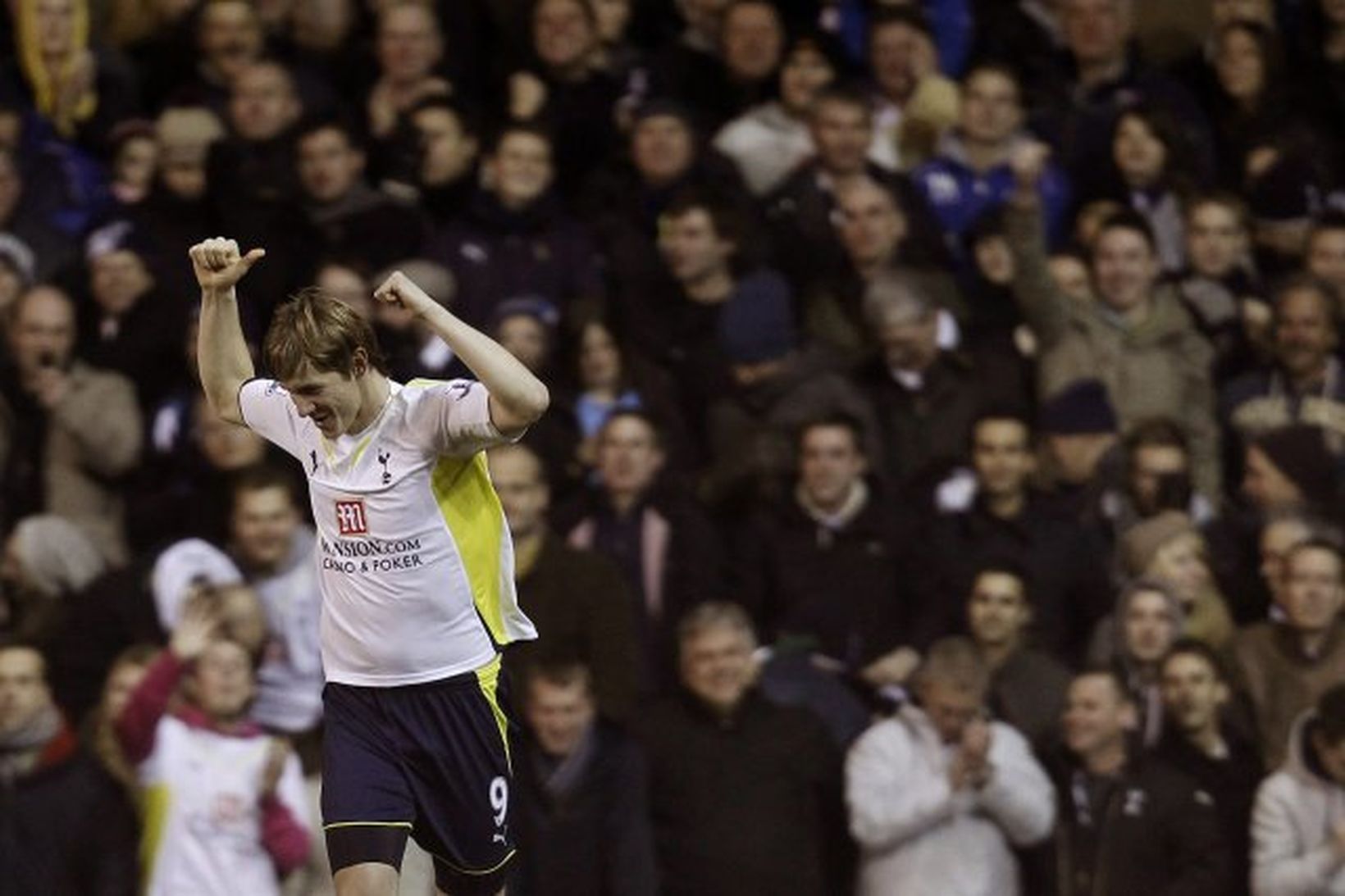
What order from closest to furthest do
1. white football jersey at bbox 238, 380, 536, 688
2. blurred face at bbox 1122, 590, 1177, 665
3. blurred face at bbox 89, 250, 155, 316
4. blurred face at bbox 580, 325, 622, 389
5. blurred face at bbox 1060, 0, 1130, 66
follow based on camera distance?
white football jersey at bbox 238, 380, 536, 688 → blurred face at bbox 1122, 590, 1177, 665 → blurred face at bbox 580, 325, 622, 389 → blurred face at bbox 89, 250, 155, 316 → blurred face at bbox 1060, 0, 1130, 66

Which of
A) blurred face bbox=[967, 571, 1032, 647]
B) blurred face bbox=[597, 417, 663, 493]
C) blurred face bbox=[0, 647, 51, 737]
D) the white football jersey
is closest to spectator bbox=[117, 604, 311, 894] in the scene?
blurred face bbox=[0, 647, 51, 737]

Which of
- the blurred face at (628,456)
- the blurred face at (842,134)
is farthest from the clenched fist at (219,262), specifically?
A: the blurred face at (842,134)

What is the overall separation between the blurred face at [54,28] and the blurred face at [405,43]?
1.36 metres

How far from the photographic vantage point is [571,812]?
1160cm

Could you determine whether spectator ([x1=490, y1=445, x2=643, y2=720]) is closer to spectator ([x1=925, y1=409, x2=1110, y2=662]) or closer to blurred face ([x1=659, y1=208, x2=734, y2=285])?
spectator ([x1=925, y1=409, x2=1110, y2=662])

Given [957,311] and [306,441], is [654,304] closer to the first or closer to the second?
[957,311]

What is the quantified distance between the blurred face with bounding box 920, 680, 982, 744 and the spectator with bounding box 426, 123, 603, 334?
8.42 feet

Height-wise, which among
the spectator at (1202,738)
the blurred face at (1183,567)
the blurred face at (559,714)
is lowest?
the spectator at (1202,738)

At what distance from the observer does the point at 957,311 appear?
14.0 metres

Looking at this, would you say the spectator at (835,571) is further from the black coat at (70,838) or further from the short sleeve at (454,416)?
the short sleeve at (454,416)

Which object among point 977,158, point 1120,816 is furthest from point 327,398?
point 977,158

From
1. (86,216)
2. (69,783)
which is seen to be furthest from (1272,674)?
(86,216)

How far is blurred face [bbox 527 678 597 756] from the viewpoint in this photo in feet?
37.9

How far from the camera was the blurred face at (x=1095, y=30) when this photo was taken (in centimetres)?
1570
